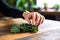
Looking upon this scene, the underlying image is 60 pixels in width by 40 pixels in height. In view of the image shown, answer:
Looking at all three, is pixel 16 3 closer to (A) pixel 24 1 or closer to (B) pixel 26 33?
(A) pixel 24 1

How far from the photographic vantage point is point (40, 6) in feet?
11.1

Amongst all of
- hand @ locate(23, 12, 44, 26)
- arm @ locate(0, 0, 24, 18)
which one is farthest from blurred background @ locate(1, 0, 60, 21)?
hand @ locate(23, 12, 44, 26)

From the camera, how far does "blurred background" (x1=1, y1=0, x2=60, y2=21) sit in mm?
2961

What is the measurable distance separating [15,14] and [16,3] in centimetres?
180

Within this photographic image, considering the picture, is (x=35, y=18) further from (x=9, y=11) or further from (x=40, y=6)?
(x=40, y=6)

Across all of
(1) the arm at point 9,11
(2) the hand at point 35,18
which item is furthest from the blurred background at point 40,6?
(2) the hand at point 35,18

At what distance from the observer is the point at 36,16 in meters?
1.02

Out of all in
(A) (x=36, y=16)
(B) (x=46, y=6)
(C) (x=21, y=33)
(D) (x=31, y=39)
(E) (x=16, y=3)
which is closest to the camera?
(D) (x=31, y=39)

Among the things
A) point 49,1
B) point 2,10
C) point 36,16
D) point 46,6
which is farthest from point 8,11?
point 49,1

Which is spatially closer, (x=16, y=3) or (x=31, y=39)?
(x=31, y=39)

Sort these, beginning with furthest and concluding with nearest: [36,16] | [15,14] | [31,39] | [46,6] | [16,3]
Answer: [16,3]
[46,6]
[15,14]
[36,16]
[31,39]

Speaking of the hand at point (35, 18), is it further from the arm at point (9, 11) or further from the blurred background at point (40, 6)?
the blurred background at point (40, 6)

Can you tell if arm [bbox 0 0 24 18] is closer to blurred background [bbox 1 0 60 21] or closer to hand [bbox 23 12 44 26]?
hand [bbox 23 12 44 26]

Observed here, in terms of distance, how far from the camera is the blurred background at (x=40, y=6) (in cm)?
296
